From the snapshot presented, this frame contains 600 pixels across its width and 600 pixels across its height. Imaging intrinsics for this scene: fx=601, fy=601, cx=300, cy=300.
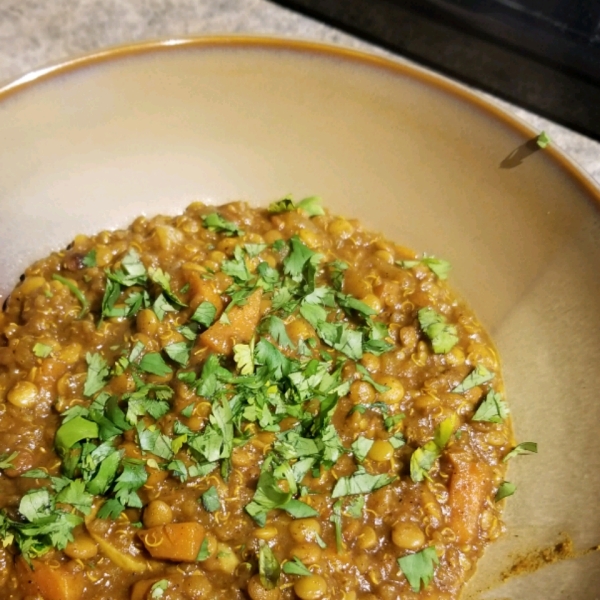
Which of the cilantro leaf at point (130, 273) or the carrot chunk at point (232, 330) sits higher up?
the cilantro leaf at point (130, 273)

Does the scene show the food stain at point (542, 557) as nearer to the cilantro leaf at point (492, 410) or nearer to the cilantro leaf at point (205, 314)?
the cilantro leaf at point (492, 410)

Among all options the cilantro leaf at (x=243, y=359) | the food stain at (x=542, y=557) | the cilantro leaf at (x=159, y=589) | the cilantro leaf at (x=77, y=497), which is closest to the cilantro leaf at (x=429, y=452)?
the food stain at (x=542, y=557)

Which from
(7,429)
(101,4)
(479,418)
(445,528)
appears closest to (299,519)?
(445,528)

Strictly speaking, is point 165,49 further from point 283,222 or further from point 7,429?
point 7,429

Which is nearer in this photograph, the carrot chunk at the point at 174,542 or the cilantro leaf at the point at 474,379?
the carrot chunk at the point at 174,542

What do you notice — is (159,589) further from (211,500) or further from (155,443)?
(155,443)

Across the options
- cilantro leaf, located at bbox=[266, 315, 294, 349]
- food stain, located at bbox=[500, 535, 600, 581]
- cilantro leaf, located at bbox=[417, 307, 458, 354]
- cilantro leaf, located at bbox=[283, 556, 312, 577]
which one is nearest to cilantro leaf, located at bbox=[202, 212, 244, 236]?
cilantro leaf, located at bbox=[266, 315, 294, 349]
